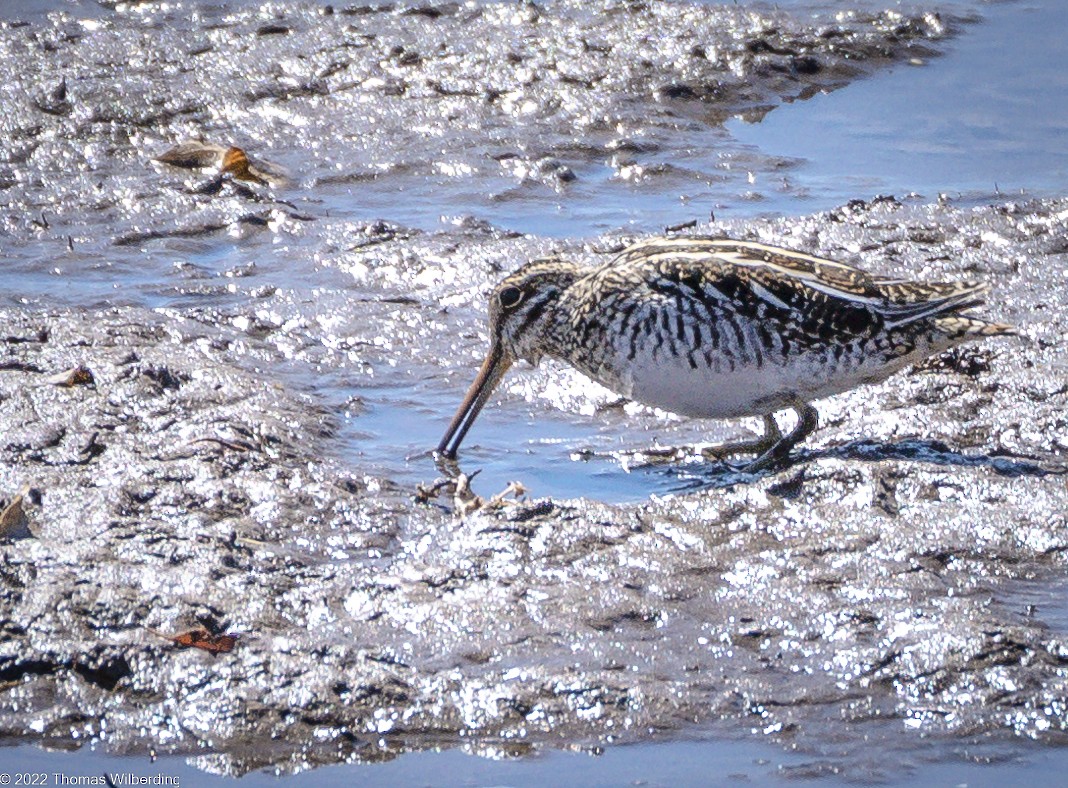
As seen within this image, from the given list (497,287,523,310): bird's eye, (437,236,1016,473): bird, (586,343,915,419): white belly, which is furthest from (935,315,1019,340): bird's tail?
(497,287,523,310): bird's eye

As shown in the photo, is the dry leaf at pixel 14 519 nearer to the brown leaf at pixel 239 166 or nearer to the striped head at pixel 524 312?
the striped head at pixel 524 312

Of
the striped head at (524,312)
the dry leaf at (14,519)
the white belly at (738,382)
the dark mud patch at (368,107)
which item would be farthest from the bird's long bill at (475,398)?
the dark mud patch at (368,107)

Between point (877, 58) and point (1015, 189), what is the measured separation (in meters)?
2.50

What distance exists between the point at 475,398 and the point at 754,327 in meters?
1.24

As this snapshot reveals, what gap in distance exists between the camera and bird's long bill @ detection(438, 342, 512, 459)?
263 inches

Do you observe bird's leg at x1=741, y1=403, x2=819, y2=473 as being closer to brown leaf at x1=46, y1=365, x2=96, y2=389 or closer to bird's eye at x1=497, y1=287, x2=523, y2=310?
bird's eye at x1=497, y1=287, x2=523, y2=310

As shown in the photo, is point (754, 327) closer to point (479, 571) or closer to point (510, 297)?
point (510, 297)

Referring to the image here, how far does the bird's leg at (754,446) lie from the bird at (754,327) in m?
0.13

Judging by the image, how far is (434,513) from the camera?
19.8 feet

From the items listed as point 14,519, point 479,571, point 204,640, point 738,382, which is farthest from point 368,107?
point 204,640

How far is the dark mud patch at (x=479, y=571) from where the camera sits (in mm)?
4738

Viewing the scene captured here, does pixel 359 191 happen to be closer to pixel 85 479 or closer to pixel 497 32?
pixel 497 32

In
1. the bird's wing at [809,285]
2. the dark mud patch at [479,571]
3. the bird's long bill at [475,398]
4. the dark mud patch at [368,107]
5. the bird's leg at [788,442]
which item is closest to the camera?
the dark mud patch at [479,571]

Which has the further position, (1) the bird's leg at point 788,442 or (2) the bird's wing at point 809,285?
(1) the bird's leg at point 788,442
